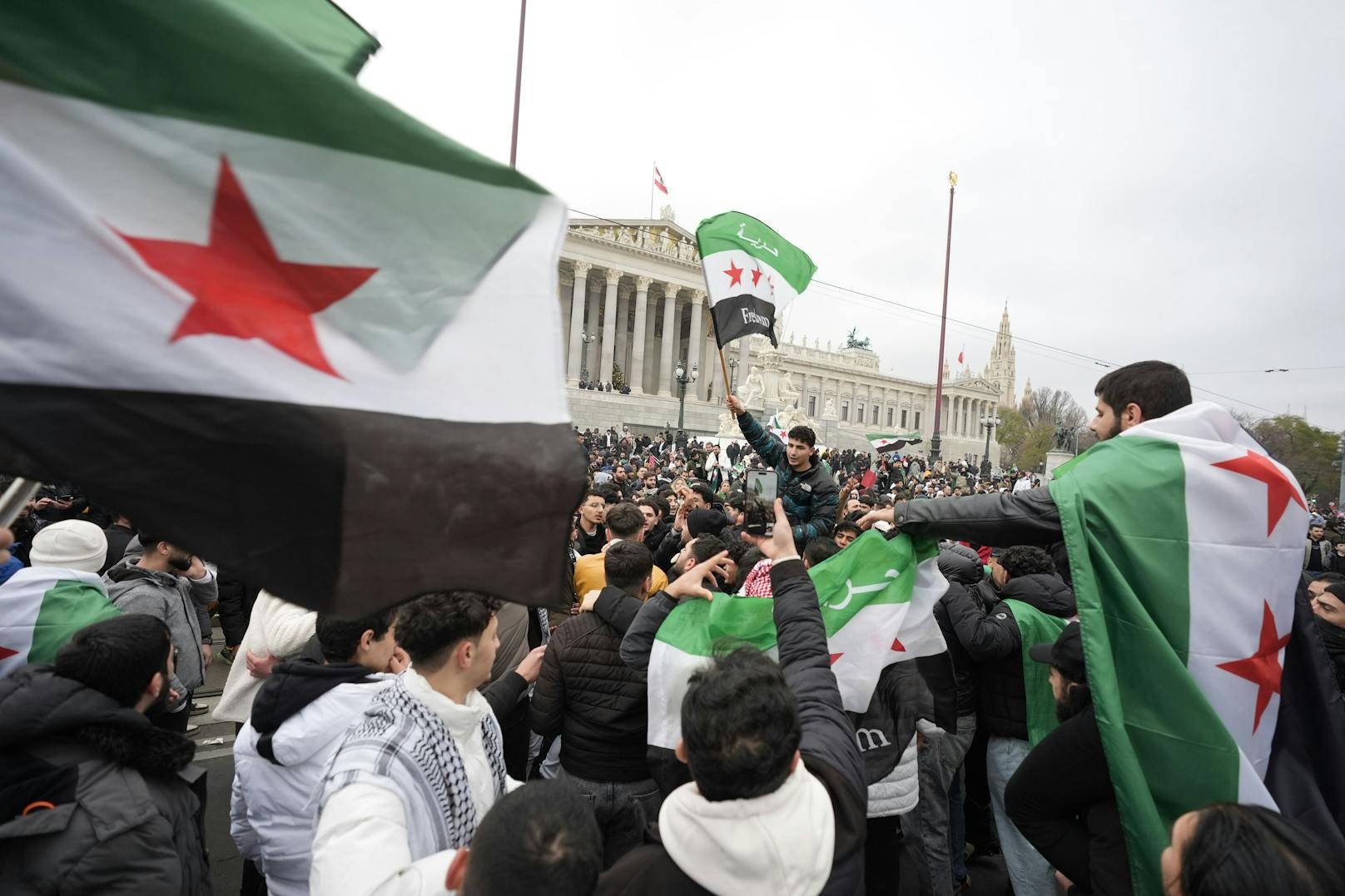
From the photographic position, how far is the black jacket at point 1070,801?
2.04 meters

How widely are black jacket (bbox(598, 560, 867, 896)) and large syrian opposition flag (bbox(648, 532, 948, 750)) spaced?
0.54 meters

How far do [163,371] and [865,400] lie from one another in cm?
7763

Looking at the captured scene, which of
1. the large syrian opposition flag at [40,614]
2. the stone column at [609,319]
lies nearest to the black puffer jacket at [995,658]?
the large syrian opposition flag at [40,614]

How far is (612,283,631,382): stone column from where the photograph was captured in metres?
46.1

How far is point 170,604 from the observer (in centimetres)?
346

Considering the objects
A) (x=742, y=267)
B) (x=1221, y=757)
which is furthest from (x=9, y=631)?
(x=742, y=267)

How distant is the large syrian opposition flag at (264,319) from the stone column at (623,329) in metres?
44.1

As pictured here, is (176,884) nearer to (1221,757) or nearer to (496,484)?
(496,484)

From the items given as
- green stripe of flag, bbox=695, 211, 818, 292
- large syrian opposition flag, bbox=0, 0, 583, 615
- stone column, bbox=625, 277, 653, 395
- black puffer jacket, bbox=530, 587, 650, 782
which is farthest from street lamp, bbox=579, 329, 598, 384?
large syrian opposition flag, bbox=0, 0, 583, 615

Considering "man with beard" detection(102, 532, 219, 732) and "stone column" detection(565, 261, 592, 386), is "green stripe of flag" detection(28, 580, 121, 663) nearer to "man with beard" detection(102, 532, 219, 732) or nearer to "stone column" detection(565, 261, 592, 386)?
"man with beard" detection(102, 532, 219, 732)

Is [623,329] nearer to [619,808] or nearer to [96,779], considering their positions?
[619,808]

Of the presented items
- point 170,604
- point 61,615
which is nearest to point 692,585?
point 61,615

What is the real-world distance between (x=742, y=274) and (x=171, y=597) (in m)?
4.01

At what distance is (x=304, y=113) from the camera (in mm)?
1484
